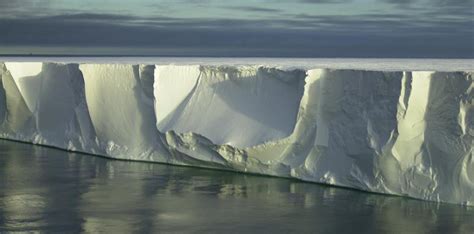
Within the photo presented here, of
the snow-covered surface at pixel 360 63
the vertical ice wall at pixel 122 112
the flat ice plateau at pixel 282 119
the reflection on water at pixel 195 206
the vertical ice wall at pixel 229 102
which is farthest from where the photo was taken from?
the vertical ice wall at pixel 122 112

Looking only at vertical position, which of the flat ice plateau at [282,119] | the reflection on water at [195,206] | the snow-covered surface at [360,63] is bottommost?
the reflection on water at [195,206]

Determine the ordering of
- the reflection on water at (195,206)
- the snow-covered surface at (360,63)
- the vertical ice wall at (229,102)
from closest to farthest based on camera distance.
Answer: the reflection on water at (195,206) → the vertical ice wall at (229,102) → the snow-covered surface at (360,63)

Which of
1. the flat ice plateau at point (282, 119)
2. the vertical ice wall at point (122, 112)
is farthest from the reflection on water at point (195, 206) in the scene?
the vertical ice wall at point (122, 112)

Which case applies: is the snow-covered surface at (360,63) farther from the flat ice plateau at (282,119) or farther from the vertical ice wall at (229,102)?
the vertical ice wall at (229,102)

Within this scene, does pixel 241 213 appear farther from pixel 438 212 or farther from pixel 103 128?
pixel 103 128

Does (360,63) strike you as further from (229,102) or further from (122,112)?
(122,112)

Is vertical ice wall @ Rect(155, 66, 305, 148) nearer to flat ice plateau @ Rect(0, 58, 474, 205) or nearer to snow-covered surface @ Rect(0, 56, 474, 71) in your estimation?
flat ice plateau @ Rect(0, 58, 474, 205)
